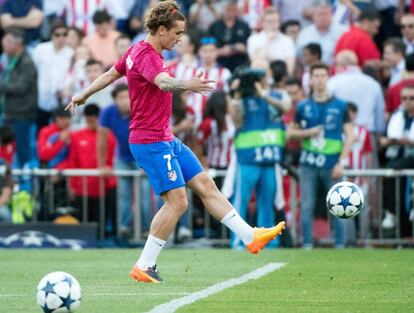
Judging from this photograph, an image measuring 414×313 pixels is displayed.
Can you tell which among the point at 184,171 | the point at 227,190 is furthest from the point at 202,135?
the point at 184,171

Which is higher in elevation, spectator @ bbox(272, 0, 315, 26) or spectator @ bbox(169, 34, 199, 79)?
spectator @ bbox(272, 0, 315, 26)

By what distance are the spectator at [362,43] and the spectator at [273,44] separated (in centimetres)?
81

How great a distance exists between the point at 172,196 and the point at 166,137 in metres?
0.55

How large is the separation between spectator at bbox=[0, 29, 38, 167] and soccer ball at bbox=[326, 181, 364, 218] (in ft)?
26.9

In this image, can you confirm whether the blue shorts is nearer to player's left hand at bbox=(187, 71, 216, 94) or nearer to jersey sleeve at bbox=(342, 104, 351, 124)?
A: player's left hand at bbox=(187, 71, 216, 94)

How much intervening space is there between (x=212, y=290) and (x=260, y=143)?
6.93 metres

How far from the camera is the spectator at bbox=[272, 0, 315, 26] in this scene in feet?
72.7

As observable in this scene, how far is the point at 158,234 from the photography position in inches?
465

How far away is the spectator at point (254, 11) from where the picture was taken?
2186 centimetres

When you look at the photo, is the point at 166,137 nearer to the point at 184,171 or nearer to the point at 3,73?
the point at 184,171

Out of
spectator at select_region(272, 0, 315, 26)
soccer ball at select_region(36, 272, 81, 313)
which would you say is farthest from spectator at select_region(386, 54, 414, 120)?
soccer ball at select_region(36, 272, 81, 313)

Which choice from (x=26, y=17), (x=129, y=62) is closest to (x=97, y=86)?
(x=129, y=62)

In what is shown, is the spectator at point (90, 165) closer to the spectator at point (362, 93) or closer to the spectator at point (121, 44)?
the spectator at point (121, 44)

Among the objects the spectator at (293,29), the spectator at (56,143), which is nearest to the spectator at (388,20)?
the spectator at (293,29)
